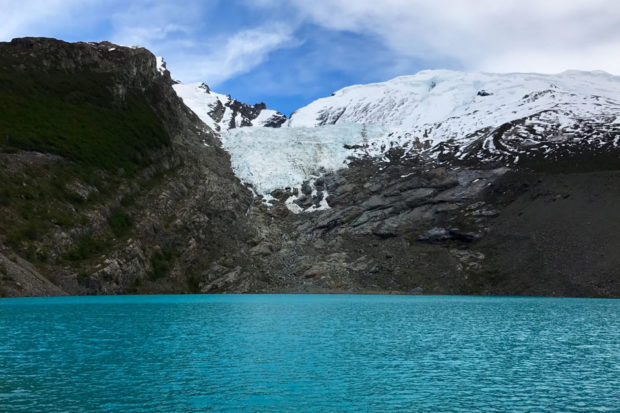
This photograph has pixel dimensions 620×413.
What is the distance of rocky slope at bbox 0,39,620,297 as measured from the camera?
92.5 meters

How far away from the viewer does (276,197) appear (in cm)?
13875

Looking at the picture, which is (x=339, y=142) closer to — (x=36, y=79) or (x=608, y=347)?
(x=36, y=79)

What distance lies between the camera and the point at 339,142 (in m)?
162

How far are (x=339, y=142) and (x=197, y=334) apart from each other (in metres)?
124

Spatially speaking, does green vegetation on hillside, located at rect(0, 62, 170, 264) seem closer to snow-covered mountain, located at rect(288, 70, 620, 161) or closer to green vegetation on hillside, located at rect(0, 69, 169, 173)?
green vegetation on hillside, located at rect(0, 69, 169, 173)

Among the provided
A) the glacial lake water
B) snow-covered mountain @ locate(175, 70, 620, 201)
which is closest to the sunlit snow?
snow-covered mountain @ locate(175, 70, 620, 201)

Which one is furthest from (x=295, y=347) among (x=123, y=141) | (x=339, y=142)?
(x=339, y=142)

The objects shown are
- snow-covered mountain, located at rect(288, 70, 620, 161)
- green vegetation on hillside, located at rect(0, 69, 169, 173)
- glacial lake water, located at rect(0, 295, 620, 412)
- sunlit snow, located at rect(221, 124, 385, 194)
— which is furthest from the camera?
sunlit snow, located at rect(221, 124, 385, 194)

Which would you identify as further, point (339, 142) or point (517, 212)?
point (339, 142)

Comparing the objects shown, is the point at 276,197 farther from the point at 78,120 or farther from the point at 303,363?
the point at 303,363

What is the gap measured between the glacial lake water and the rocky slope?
130 ft

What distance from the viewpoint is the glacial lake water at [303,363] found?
2372 cm

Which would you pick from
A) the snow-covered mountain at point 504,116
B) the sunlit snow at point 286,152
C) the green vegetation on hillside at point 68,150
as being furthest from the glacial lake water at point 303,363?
the sunlit snow at point 286,152

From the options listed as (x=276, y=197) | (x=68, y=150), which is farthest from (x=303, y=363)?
(x=276, y=197)
